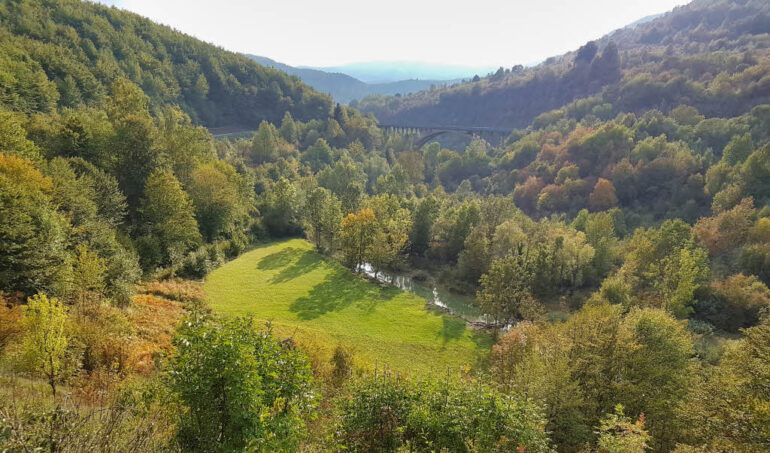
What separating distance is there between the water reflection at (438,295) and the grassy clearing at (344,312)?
4791mm

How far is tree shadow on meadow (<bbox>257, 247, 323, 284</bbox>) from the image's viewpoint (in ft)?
180

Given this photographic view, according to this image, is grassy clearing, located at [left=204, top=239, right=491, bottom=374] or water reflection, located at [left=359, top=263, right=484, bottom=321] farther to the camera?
water reflection, located at [left=359, top=263, right=484, bottom=321]

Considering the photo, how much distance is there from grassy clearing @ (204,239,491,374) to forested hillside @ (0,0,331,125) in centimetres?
4386

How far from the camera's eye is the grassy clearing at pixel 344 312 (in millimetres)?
37438

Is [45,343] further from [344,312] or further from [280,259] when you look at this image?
[280,259]

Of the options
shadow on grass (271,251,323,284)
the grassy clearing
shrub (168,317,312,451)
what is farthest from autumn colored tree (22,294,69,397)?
shadow on grass (271,251,323,284)

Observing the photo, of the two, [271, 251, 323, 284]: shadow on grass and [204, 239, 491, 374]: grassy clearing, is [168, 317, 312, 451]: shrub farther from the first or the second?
[271, 251, 323, 284]: shadow on grass

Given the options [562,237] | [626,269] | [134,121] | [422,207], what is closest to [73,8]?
[134,121]

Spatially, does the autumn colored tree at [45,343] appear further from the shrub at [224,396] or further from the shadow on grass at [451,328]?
the shadow on grass at [451,328]

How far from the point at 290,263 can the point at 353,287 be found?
41.9ft

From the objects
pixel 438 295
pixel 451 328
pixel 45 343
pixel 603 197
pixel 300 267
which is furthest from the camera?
pixel 603 197

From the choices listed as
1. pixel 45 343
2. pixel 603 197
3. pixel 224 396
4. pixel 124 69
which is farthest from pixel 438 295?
pixel 124 69

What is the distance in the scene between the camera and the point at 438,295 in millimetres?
60156

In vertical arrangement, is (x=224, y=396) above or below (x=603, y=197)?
above
